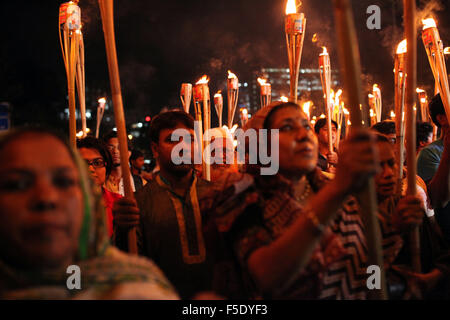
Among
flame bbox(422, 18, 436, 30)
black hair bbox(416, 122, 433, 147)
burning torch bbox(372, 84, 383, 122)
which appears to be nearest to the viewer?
flame bbox(422, 18, 436, 30)

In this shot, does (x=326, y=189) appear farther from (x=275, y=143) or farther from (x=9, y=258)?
(x=9, y=258)

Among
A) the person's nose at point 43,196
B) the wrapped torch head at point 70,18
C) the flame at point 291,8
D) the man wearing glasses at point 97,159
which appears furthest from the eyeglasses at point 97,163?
the person's nose at point 43,196

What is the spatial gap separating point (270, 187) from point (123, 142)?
0.84m

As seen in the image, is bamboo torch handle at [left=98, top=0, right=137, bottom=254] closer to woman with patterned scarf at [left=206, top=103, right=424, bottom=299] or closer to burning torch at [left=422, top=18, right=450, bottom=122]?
woman with patterned scarf at [left=206, top=103, right=424, bottom=299]

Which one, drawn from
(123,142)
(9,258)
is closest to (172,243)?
(123,142)

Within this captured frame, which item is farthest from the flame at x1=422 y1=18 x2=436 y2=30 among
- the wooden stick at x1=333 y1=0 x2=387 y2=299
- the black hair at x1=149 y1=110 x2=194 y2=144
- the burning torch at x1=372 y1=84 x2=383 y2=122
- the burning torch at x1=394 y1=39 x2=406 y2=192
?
the burning torch at x1=372 y1=84 x2=383 y2=122

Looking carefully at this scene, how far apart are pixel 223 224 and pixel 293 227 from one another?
1.44 feet

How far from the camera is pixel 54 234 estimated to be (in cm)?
127

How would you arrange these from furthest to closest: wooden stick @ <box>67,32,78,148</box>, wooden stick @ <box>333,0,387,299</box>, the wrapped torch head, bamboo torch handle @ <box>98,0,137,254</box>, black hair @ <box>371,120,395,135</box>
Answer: black hair @ <box>371,120,395,135</box> < the wrapped torch head < wooden stick @ <box>67,32,78,148</box> < bamboo torch handle @ <box>98,0,137,254</box> < wooden stick @ <box>333,0,387,299</box>

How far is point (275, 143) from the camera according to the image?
2018mm

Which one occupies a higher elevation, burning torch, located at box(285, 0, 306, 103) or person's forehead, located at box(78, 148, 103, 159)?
burning torch, located at box(285, 0, 306, 103)

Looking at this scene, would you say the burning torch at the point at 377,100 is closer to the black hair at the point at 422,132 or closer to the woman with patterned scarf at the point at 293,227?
the black hair at the point at 422,132

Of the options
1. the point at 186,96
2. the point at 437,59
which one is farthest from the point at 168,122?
the point at 186,96

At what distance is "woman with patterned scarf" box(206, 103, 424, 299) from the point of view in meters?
1.48
